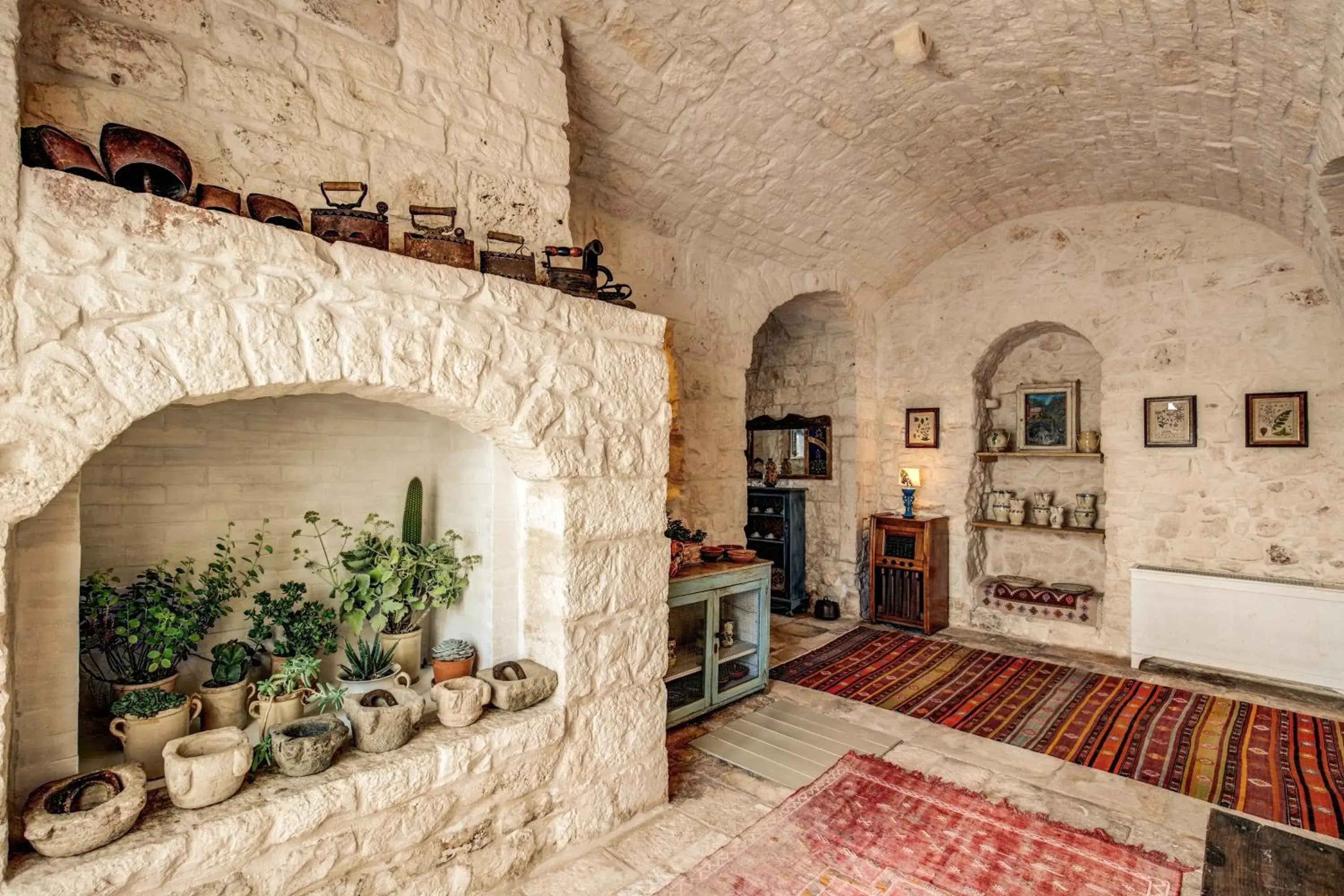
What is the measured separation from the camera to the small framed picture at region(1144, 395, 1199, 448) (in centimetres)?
404

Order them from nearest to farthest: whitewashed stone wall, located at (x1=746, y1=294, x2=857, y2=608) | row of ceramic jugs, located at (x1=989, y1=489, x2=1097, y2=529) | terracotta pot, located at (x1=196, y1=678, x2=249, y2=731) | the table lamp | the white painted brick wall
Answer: terracotta pot, located at (x1=196, y1=678, x2=249, y2=731) < the white painted brick wall < row of ceramic jugs, located at (x1=989, y1=489, x2=1097, y2=529) < the table lamp < whitewashed stone wall, located at (x1=746, y1=294, x2=857, y2=608)

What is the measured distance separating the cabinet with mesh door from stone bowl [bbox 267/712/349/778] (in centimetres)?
398

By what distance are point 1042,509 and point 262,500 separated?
15.8 feet

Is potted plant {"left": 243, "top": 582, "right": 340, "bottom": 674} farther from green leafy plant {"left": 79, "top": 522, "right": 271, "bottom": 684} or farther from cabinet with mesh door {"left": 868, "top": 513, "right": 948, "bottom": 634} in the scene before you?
cabinet with mesh door {"left": 868, "top": 513, "right": 948, "bottom": 634}

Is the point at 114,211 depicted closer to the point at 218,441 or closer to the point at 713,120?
the point at 218,441

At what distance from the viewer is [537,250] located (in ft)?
7.65

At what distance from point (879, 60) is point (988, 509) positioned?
11.4 ft

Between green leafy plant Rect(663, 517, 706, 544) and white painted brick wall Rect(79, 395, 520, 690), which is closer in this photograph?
white painted brick wall Rect(79, 395, 520, 690)

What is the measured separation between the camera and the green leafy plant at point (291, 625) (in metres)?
2.28

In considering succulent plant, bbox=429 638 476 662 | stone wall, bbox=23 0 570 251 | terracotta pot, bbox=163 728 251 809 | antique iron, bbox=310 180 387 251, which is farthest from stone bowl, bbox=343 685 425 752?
stone wall, bbox=23 0 570 251

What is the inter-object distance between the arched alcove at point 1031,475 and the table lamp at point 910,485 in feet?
1.26

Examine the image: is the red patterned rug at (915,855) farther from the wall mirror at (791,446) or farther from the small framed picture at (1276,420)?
the wall mirror at (791,446)

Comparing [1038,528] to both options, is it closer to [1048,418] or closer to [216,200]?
[1048,418]

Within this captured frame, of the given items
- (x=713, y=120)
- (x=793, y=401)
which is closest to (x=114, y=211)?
(x=713, y=120)
